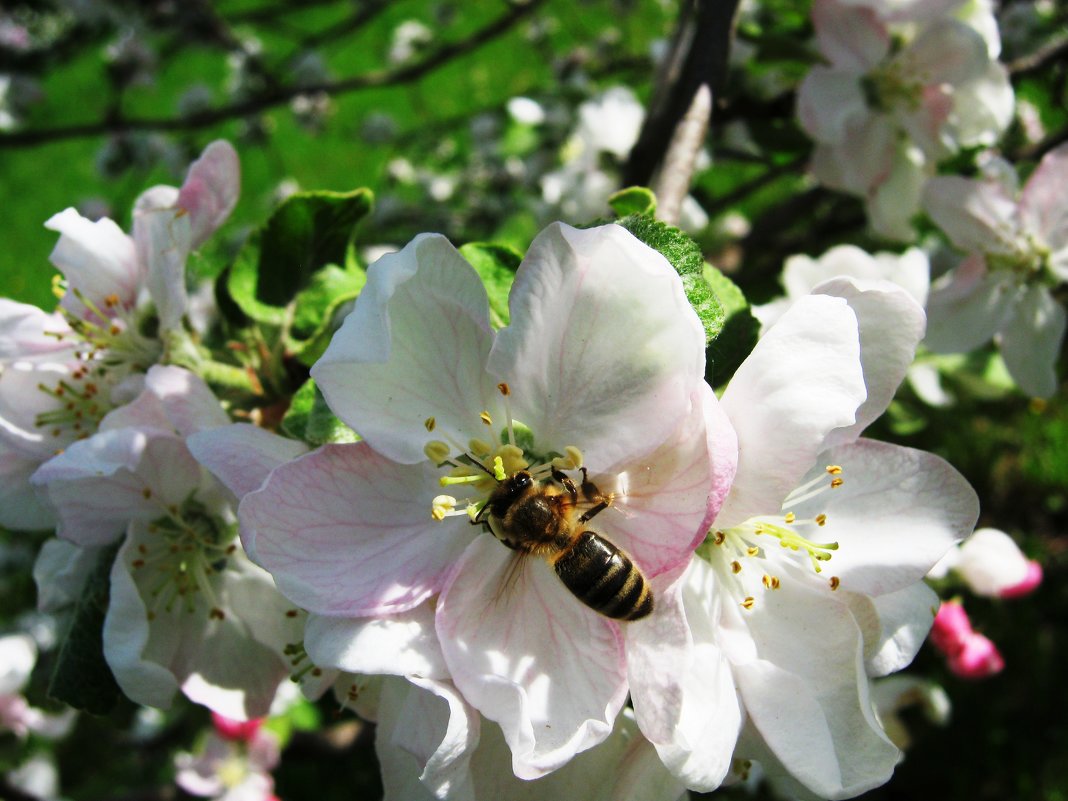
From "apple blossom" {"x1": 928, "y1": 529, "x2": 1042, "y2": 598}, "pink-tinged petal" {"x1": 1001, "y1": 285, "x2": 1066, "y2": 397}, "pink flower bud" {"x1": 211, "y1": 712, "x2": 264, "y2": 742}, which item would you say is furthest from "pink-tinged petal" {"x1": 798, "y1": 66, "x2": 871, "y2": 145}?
"pink flower bud" {"x1": 211, "y1": 712, "x2": 264, "y2": 742}

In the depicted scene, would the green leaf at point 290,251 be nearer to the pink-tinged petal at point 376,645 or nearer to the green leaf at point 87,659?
the green leaf at point 87,659

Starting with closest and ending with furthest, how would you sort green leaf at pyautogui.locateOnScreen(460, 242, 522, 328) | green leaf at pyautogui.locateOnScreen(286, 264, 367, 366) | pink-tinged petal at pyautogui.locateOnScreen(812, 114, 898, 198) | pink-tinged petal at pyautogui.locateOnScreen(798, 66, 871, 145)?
green leaf at pyautogui.locateOnScreen(460, 242, 522, 328)
green leaf at pyautogui.locateOnScreen(286, 264, 367, 366)
pink-tinged petal at pyautogui.locateOnScreen(798, 66, 871, 145)
pink-tinged petal at pyautogui.locateOnScreen(812, 114, 898, 198)

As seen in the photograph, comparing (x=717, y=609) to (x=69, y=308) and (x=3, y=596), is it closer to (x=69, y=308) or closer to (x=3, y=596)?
(x=69, y=308)

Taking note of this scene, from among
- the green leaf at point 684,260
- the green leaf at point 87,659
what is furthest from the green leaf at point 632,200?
the green leaf at point 87,659

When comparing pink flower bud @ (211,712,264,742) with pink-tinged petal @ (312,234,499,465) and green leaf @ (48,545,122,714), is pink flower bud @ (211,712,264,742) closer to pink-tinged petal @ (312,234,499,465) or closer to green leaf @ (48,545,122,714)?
green leaf @ (48,545,122,714)

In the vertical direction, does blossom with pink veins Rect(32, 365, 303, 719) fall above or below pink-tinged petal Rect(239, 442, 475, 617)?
below
